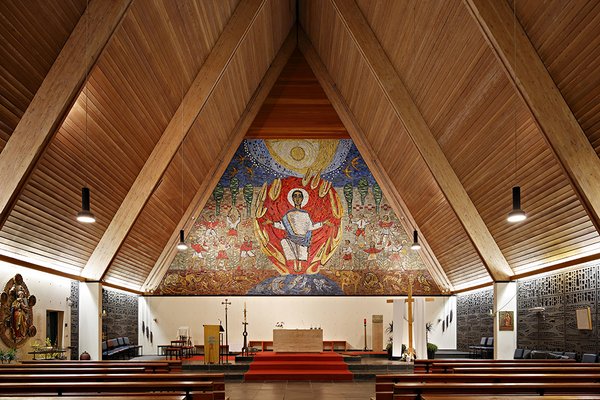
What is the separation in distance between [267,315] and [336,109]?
7422mm

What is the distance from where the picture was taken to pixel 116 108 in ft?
37.0

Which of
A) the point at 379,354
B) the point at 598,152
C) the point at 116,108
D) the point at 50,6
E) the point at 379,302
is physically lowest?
the point at 379,354

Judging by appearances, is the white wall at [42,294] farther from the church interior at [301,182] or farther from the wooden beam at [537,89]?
the wooden beam at [537,89]

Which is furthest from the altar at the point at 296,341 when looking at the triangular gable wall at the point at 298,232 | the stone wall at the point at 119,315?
the stone wall at the point at 119,315

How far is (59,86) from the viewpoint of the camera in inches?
357

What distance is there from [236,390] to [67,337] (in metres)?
4.62

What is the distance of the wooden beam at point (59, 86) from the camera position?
9.03 metres

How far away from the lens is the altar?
1717cm

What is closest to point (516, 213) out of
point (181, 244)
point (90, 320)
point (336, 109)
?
point (181, 244)

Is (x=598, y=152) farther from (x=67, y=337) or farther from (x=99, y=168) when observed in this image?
(x=67, y=337)

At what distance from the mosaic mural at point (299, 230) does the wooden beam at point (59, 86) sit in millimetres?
11510

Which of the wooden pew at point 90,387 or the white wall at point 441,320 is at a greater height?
the wooden pew at point 90,387

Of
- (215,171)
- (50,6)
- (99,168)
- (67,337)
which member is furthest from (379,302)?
(50,6)

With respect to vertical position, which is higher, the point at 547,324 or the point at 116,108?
the point at 116,108
